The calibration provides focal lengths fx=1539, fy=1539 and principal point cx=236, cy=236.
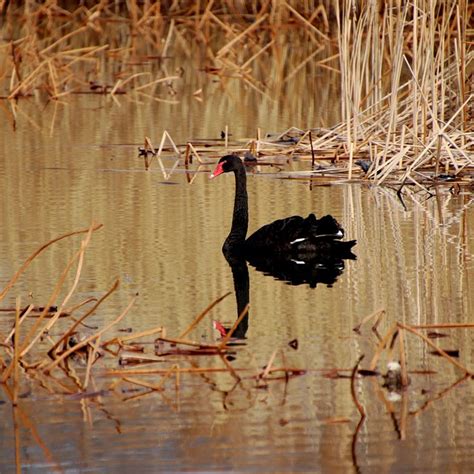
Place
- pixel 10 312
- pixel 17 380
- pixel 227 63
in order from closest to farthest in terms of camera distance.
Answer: pixel 17 380
pixel 10 312
pixel 227 63

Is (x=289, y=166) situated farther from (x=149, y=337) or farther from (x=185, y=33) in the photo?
(x=185, y=33)

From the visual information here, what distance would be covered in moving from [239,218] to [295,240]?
20.7 inches

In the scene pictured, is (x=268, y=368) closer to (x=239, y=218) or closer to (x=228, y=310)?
(x=228, y=310)

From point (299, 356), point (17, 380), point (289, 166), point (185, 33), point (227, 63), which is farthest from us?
point (185, 33)

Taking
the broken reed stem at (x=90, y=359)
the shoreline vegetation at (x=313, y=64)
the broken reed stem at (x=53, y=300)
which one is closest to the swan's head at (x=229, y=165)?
the shoreline vegetation at (x=313, y=64)

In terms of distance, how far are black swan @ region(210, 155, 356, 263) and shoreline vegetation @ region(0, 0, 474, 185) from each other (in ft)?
8.03

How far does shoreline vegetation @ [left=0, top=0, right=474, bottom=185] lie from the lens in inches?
483

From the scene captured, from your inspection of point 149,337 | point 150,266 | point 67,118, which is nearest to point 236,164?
point 150,266

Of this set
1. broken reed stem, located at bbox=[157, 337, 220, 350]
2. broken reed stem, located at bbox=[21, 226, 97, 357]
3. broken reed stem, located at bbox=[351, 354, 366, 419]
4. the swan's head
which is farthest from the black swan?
broken reed stem, located at bbox=[351, 354, 366, 419]

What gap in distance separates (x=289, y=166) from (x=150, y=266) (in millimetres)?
4459

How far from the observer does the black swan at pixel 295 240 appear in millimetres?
9273

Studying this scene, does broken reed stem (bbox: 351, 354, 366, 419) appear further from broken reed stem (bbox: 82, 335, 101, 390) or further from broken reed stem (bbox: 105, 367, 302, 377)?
broken reed stem (bbox: 82, 335, 101, 390)

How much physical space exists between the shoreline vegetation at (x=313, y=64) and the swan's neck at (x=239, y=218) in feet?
7.04

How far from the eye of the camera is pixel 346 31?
1261 cm
